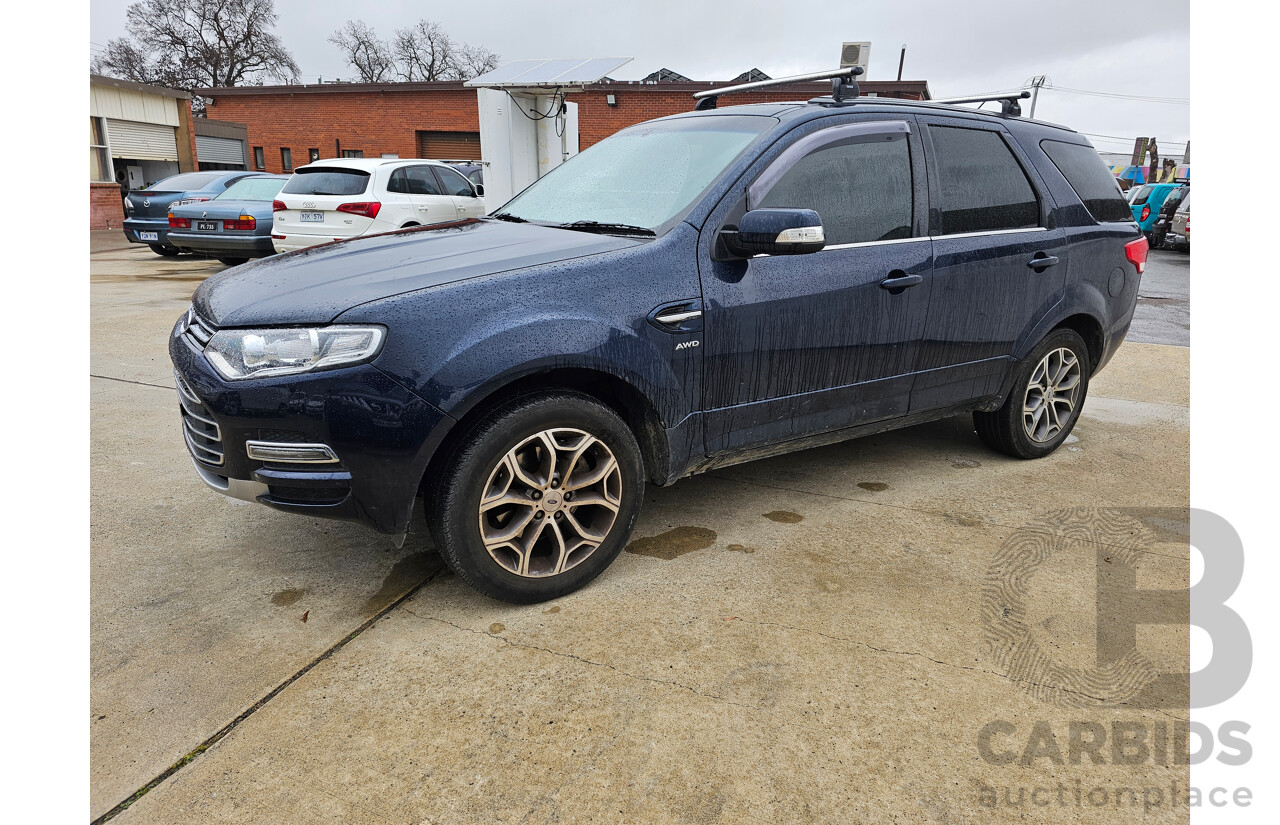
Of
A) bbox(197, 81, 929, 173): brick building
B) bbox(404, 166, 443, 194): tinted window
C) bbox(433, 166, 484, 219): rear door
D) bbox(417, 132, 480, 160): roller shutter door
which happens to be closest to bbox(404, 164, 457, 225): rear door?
bbox(404, 166, 443, 194): tinted window

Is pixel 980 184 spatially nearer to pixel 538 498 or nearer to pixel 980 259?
pixel 980 259

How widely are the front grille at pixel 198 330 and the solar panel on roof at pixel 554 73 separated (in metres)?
8.53

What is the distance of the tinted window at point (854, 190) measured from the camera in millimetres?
3309

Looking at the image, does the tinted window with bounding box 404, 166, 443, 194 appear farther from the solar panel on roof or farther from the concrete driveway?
the concrete driveway

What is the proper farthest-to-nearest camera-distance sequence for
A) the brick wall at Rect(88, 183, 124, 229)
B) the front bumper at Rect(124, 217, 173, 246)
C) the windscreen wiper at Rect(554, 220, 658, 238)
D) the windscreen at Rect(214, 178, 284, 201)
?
the brick wall at Rect(88, 183, 124, 229)
the front bumper at Rect(124, 217, 173, 246)
the windscreen at Rect(214, 178, 284, 201)
the windscreen wiper at Rect(554, 220, 658, 238)

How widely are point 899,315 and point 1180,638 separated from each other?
1605mm

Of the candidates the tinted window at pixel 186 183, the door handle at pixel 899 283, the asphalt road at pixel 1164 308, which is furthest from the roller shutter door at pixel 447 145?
the door handle at pixel 899 283

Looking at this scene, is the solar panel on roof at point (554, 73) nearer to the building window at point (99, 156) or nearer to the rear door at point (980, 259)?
the rear door at point (980, 259)

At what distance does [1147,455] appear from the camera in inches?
187

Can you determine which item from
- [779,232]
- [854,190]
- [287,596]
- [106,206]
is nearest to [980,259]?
[854,190]

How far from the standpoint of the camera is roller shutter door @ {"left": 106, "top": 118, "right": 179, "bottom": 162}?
23031 mm

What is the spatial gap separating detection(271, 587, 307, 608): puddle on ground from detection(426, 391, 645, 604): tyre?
0.64 metres

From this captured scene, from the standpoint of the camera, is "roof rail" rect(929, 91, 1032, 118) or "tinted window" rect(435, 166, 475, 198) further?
"tinted window" rect(435, 166, 475, 198)

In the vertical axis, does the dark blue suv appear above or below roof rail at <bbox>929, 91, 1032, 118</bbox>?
below
